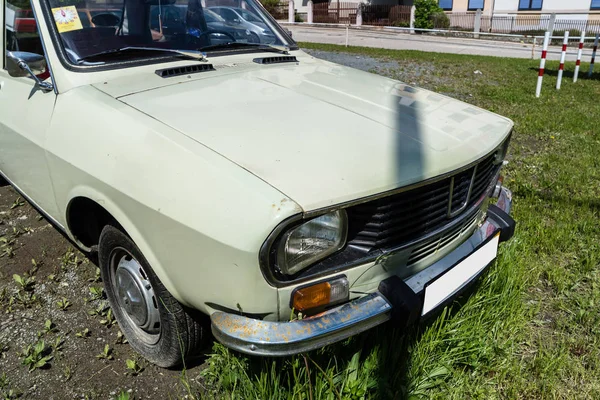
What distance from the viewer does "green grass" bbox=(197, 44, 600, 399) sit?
6.69 feet

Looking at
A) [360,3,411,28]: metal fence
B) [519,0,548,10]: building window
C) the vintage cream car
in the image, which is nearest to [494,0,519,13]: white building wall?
[519,0,548,10]: building window

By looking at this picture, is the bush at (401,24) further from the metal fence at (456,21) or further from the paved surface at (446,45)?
the paved surface at (446,45)

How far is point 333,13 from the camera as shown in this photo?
32969mm

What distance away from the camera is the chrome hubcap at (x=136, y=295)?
2.18m

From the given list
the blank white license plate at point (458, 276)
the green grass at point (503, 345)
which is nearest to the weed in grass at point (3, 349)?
Result: the green grass at point (503, 345)

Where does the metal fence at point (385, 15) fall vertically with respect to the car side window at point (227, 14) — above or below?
below

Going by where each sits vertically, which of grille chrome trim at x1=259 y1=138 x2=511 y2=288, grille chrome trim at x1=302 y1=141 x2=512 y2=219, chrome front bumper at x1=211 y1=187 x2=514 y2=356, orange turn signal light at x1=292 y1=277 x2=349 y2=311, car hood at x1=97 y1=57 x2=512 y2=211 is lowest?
chrome front bumper at x1=211 y1=187 x2=514 y2=356

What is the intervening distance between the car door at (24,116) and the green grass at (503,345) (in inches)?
55.4

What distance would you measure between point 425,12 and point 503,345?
3034 cm

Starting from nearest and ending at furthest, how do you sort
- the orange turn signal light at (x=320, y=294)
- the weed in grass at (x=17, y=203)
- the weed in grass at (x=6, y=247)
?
the orange turn signal light at (x=320, y=294) < the weed in grass at (x=6, y=247) < the weed in grass at (x=17, y=203)

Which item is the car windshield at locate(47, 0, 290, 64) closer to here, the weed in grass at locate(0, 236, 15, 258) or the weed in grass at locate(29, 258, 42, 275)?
the weed in grass at locate(29, 258, 42, 275)

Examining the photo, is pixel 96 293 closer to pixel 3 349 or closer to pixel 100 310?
pixel 100 310

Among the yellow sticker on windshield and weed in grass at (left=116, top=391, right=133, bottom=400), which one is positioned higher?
the yellow sticker on windshield

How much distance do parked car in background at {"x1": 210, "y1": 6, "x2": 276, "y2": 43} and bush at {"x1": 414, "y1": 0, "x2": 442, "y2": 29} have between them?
91.9 ft
